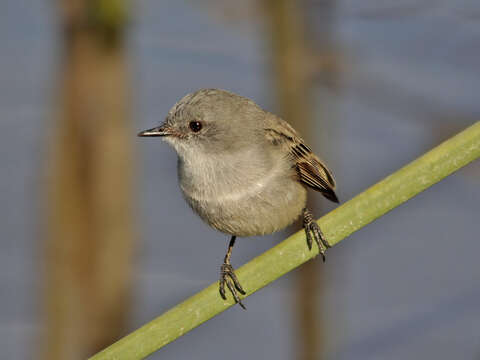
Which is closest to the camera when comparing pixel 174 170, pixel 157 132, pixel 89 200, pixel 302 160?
pixel 157 132

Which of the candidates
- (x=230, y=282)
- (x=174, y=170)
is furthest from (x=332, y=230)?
(x=174, y=170)

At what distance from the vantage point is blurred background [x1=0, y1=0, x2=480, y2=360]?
6070 mm

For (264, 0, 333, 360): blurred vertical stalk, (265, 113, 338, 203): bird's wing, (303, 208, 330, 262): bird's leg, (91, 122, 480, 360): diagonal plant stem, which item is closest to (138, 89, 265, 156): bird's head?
(265, 113, 338, 203): bird's wing

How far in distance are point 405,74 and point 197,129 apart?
3395 millimetres

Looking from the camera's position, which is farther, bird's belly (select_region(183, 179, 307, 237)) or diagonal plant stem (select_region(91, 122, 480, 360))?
bird's belly (select_region(183, 179, 307, 237))

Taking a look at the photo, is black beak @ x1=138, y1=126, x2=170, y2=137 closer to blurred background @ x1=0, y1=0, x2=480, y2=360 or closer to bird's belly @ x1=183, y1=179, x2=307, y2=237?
bird's belly @ x1=183, y1=179, x2=307, y2=237

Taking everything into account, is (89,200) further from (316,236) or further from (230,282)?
(316,236)

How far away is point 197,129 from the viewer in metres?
3.98

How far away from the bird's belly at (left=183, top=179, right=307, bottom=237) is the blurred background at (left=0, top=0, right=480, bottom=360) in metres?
1.81

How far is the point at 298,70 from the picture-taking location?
20.0 feet

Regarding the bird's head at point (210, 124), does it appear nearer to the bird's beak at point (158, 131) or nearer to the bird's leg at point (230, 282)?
the bird's beak at point (158, 131)

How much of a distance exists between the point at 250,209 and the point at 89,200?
2.90 metres

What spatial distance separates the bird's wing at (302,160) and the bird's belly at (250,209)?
139 mm

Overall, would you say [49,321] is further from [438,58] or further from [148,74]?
[438,58]
